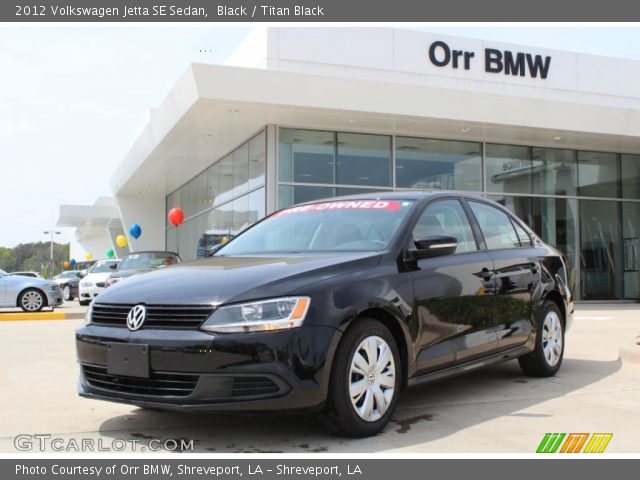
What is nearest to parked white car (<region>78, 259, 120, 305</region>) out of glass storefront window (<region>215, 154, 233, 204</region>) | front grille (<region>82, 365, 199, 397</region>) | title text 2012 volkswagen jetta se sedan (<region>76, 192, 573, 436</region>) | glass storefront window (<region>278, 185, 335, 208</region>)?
glass storefront window (<region>215, 154, 233, 204</region>)

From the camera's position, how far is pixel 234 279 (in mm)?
4012

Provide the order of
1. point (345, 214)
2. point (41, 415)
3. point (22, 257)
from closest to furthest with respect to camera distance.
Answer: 1. point (41, 415)
2. point (345, 214)
3. point (22, 257)

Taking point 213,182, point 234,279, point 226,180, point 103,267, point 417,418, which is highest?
point 213,182

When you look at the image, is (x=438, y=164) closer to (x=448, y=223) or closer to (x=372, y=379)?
(x=448, y=223)

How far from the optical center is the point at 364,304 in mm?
4043

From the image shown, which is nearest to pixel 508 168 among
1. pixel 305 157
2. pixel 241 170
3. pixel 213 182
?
pixel 305 157

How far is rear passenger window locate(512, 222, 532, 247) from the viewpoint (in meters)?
6.23

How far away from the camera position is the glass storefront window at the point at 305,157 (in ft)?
54.4

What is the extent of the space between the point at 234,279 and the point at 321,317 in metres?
0.59

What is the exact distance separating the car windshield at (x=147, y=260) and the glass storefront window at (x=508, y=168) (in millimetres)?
8789

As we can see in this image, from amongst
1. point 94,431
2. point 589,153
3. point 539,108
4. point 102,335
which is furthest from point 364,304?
point 589,153

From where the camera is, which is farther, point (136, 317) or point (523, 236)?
point (523, 236)

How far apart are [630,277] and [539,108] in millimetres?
7160

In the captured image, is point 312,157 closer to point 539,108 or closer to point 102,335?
point 539,108
